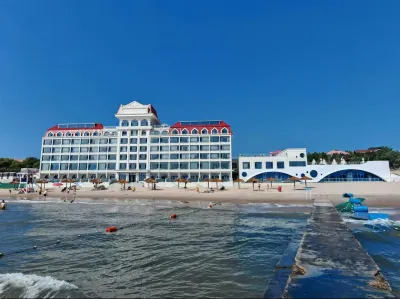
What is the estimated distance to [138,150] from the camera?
7600 cm

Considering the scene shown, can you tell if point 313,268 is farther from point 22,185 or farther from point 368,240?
point 22,185

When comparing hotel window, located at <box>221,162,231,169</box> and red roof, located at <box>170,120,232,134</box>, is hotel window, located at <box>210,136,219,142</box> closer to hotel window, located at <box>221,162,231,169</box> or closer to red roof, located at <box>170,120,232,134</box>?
red roof, located at <box>170,120,232,134</box>

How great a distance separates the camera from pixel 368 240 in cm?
1251

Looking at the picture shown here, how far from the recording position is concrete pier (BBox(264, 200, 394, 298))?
15.4 feet

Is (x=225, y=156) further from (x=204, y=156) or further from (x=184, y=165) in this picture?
(x=184, y=165)

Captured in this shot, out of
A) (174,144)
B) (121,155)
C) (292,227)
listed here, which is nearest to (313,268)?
(292,227)

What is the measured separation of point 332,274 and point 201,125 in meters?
71.9

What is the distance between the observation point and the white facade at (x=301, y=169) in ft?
196

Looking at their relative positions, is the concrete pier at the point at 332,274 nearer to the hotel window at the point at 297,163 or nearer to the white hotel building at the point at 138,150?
the hotel window at the point at 297,163

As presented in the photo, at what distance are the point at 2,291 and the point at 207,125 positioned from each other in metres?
70.8

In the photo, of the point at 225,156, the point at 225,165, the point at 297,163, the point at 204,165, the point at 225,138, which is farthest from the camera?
the point at 225,138

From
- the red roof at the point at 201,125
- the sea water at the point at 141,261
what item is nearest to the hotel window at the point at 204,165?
the red roof at the point at 201,125

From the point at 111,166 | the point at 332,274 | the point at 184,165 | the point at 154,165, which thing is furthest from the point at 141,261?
the point at 111,166

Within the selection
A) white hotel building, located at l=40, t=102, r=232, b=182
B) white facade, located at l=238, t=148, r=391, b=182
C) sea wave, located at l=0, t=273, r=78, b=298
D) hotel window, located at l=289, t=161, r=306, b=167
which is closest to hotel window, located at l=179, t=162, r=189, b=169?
white hotel building, located at l=40, t=102, r=232, b=182
